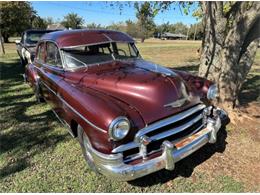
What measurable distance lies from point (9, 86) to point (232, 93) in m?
6.62

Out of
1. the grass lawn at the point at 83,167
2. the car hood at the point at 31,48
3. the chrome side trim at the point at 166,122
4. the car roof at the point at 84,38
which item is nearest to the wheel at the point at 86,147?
the grass lawn at the point at 83,167

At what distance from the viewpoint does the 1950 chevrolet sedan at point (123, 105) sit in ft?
10.2

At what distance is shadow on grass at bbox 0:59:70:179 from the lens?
4215 mm

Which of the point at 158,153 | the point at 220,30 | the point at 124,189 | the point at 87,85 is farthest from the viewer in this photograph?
the point at 220,30

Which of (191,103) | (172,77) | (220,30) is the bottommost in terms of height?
(191,103)

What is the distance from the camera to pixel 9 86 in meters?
8.54

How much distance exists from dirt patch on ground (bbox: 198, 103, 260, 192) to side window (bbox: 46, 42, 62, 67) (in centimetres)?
301

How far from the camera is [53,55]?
201 inches

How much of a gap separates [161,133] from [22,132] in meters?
3.00

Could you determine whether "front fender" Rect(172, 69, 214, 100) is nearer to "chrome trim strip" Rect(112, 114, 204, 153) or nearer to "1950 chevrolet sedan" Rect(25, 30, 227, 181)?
"1950 chevrolet sedan" Rect(25, 30, 227, 181)

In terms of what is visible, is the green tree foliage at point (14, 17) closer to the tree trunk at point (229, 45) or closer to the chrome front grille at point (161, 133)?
the tree trunk at point (229, 45)

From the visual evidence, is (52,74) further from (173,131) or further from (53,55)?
(173,131)

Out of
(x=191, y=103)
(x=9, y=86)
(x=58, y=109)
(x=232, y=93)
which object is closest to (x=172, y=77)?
(x=191, y=103)

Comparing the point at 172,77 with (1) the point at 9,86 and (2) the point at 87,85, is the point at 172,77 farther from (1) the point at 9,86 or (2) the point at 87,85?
(1) the point at 9,86
